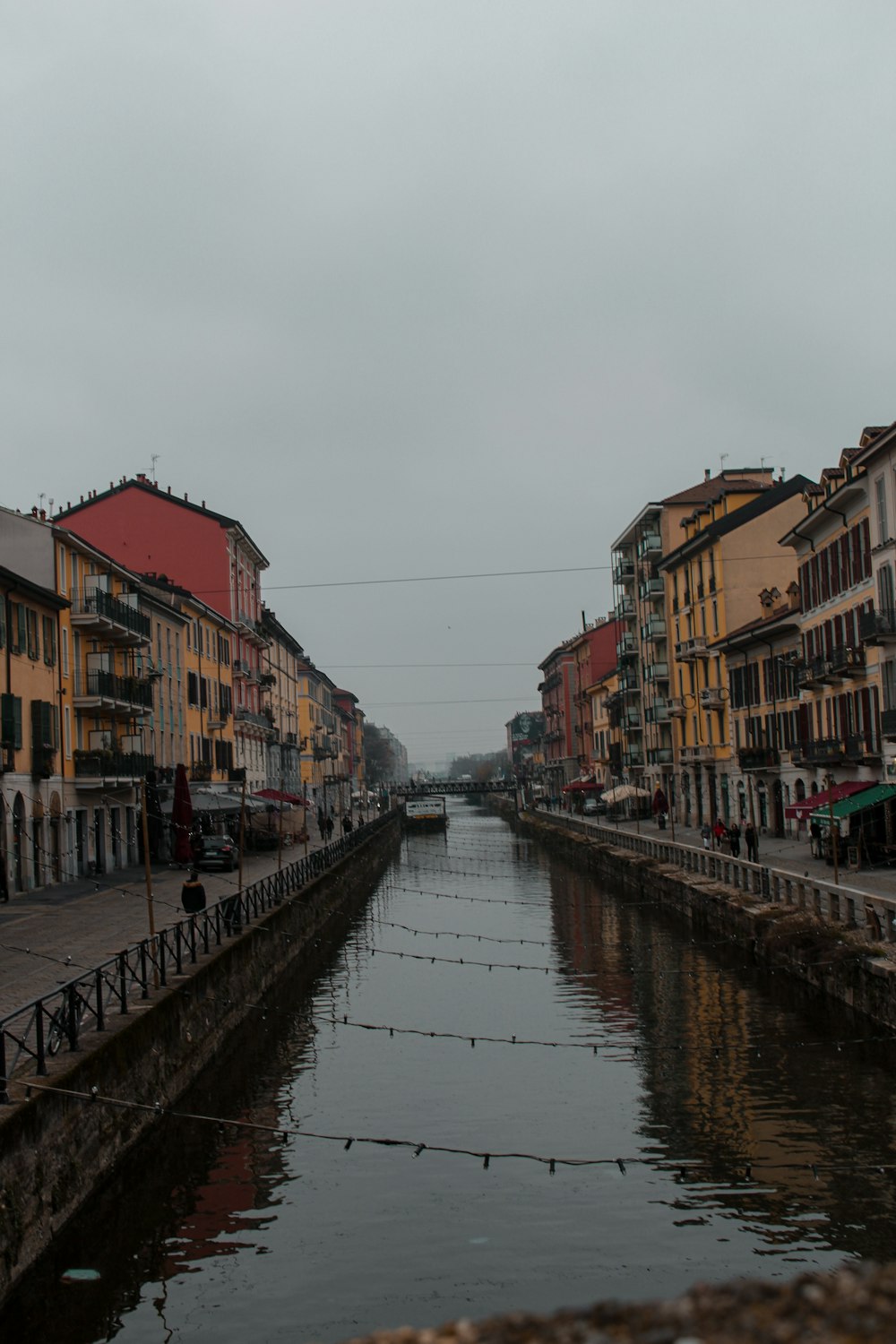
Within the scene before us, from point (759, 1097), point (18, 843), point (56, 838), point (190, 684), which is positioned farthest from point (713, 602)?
point (759, 1097)

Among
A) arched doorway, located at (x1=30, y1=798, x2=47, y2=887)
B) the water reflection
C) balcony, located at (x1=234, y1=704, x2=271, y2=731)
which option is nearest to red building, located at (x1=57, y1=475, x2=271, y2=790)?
balcony, located at (x1=234, y1=704, x2=271, y2=731)

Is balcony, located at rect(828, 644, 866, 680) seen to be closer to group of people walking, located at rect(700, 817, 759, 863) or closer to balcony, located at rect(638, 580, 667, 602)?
group of people walking, located at rect(700, 817, 759, 863)

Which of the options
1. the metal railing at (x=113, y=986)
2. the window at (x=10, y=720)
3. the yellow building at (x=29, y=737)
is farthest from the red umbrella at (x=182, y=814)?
the window at (x=10, y=720)

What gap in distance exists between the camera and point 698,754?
7112cm

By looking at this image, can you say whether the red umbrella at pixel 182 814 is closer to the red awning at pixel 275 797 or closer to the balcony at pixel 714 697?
the red awning at pixel 275 797

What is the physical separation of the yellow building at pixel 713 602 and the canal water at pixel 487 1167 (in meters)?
39.0

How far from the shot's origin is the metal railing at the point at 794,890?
24.1 metres

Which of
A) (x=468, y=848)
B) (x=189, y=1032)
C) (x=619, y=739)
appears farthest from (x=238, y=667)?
(x=189, y=1032)

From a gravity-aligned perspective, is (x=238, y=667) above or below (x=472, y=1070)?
above

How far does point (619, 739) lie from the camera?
341 feet

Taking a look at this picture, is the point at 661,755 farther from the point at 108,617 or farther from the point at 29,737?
the point at 29,737

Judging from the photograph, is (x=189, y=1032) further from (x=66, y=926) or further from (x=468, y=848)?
(x=468, y=848)

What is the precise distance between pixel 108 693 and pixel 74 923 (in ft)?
56.8

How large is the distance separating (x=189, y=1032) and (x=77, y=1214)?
7.07 meters
